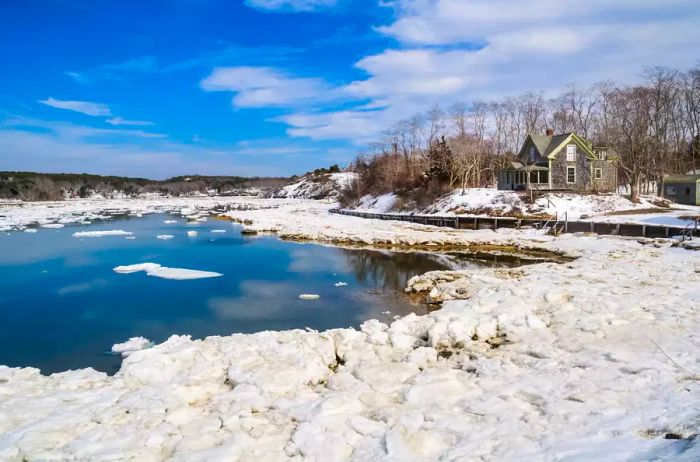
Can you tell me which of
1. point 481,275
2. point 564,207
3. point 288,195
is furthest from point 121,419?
point 288,195

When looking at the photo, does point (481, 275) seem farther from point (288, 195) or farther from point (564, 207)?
point (288, 195)

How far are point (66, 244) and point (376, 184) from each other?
33951 mm

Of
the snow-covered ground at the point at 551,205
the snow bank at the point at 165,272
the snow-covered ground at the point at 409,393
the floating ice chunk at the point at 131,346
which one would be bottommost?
the floating ice chunk at the point at 131,346

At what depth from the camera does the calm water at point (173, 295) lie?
36.4 ft

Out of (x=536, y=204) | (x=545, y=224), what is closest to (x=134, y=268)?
(x=545, y=224)

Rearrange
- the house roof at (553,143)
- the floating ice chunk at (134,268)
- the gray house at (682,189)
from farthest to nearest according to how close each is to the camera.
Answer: the house roof at (553,143) < the gray house at (682,189) < the floating ice chunk at (134,268)

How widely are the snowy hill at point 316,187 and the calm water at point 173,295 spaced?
73.6m

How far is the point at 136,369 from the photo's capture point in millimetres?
7652

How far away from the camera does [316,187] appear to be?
10950 centimetres

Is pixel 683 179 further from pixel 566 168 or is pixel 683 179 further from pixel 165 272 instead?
pixel 165 272

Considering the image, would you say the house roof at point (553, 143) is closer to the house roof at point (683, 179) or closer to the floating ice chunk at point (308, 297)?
the house roof at point (683, 179)

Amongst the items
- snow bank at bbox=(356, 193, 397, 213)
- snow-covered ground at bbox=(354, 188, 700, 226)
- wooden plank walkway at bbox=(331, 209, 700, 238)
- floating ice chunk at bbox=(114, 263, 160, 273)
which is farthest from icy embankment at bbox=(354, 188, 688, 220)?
floating ice chunk at bbox=(114, 263, 160, 273)

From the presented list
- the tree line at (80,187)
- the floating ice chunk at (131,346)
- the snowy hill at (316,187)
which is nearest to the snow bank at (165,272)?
the floating ice chunk at (131,346)

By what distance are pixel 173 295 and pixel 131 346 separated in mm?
5592
